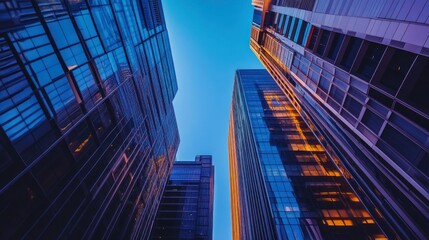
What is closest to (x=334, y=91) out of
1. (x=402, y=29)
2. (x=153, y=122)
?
(x=402, y=29)

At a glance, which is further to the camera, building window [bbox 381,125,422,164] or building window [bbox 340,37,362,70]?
building window [bbox 340,37,362,70]

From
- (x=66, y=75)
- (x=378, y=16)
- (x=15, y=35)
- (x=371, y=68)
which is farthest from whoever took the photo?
(x=66, y=75)

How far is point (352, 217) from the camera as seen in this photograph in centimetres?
3086

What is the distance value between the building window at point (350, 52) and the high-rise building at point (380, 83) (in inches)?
3.4

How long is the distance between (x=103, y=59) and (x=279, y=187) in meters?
35.2

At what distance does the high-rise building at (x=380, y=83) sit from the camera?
10750 mm

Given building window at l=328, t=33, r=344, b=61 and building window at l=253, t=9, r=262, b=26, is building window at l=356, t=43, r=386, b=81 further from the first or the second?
building window at l=253, t=9, r=262, b=26

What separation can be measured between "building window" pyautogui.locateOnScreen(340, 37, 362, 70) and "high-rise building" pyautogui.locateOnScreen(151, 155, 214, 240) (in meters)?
60.0

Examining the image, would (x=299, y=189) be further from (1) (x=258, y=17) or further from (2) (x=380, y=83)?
(1) (x=258, y=17)

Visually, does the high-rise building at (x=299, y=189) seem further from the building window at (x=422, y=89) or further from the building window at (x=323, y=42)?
the building window at (x=422, y=89)

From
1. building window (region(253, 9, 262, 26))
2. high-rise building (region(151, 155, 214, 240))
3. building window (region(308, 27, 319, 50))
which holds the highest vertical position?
building window (region(253, 9, 262, 26))

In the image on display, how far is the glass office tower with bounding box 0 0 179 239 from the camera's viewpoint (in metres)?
13.2

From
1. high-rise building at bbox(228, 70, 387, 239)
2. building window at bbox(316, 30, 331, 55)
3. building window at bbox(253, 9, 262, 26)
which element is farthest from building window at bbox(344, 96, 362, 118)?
building window at bbox(253, 9, 262, 26)

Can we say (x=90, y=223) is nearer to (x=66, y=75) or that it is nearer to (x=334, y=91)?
(x=66, y=75)
